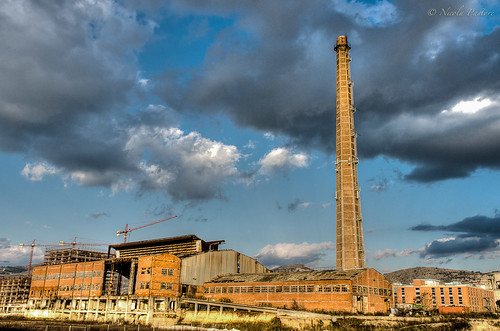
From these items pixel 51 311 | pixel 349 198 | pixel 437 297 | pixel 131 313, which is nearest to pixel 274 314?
pixel 131 313

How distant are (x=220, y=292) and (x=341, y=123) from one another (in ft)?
123

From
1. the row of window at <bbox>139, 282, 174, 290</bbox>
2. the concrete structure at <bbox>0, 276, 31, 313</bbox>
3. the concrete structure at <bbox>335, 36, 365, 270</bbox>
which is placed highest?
the concrete structure at <bbox>335, 36, 365, 270</bbox>

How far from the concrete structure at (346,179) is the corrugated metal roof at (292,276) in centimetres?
1096

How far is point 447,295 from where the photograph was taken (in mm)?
135875

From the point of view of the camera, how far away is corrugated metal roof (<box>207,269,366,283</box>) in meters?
56.8

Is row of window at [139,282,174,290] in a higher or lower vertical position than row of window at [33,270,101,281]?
lower

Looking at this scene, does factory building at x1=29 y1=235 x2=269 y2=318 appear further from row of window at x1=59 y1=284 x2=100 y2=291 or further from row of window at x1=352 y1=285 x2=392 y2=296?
row of window at x1=352 y1=285 x2=392 y2=296

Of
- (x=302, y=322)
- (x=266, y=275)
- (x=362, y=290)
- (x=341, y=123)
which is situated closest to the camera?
(x=302, y=322)

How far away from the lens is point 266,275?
215 ft

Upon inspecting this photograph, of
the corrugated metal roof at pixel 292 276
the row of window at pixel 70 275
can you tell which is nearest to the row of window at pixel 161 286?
the corrugated metal roof at pixel 292 276

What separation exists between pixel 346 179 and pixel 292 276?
22.0m

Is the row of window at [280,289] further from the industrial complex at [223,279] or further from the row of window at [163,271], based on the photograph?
the row of window at [163,271]

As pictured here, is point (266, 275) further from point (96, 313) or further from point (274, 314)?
point (96, 313)

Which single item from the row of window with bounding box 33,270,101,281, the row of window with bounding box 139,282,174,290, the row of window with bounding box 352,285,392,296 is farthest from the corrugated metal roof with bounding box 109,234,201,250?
the row of window with bounding box 352,285,392,296
